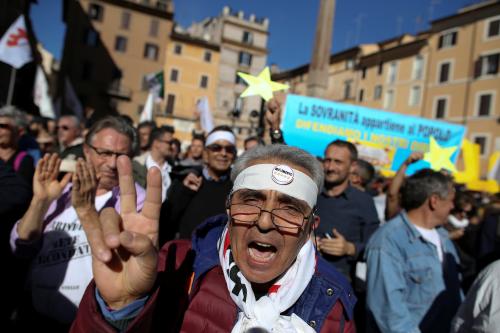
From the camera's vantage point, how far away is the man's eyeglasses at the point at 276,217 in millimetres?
1772

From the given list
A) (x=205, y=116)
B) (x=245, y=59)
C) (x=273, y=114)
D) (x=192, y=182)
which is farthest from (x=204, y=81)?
(x=273, y=114)

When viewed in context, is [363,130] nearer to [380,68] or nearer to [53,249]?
[53,249]

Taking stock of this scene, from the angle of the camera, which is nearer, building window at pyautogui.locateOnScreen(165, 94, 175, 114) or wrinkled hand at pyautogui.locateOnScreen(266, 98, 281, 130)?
wrinkled hand at pyautogui.locateOnScreen(266, 98, 281, 130)

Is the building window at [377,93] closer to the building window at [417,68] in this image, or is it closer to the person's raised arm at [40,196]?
the building window at [417,68]

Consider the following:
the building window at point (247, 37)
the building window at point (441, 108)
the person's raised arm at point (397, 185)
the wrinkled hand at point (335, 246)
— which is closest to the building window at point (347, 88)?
the building window at point (441, 108)

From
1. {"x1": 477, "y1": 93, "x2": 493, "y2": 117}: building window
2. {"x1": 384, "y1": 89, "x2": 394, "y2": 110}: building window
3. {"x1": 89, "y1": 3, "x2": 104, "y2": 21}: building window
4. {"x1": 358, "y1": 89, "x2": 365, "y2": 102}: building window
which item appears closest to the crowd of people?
{"x1": 477, "y1": 93, "x2": 493, "y2": 117}: building window

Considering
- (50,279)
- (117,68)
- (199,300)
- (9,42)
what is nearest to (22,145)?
(50,279)

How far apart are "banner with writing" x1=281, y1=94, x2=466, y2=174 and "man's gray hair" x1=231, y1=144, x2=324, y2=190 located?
4.72 metres

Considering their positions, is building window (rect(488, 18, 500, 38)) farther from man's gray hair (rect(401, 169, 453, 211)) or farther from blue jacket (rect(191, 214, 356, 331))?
blue jacket (rect(191, 214, 356, 331))

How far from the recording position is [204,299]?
1712 millimetres

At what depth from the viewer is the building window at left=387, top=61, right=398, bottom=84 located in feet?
126

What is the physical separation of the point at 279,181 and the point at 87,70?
4687 cm

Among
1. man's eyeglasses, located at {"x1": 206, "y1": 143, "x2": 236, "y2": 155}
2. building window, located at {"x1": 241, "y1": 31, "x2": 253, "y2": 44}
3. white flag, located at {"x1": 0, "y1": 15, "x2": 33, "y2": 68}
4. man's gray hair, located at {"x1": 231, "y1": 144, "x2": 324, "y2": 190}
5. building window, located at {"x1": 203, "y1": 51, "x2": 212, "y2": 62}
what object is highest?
building window, located at {"x1": 241, "y1": 31, "x2": 253, "y2": 44}

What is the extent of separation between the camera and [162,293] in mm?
1735
